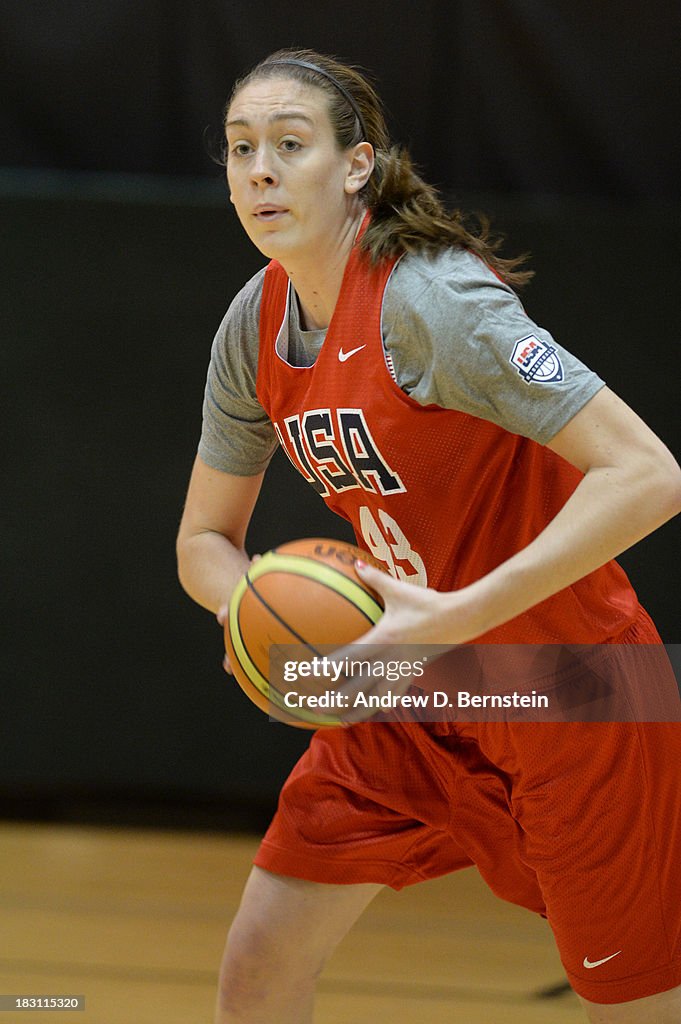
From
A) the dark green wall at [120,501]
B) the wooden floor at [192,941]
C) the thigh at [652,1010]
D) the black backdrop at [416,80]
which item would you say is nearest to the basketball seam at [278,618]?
the thigh at [652,1010]

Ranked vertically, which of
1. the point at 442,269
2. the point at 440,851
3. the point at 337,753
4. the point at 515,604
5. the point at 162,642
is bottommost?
the point at 162,642

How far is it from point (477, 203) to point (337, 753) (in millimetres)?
2331

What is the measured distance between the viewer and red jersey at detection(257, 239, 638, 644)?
1.95 metres

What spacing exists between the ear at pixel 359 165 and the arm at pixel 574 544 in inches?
25.8

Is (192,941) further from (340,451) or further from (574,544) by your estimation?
(574,544)

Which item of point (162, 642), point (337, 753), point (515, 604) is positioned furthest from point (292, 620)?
point (162, 642)

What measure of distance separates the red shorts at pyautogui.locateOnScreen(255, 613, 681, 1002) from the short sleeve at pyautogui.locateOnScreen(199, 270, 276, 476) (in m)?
0.53

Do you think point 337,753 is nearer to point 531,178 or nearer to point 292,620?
point 292,620

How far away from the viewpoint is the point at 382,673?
69.3 inches

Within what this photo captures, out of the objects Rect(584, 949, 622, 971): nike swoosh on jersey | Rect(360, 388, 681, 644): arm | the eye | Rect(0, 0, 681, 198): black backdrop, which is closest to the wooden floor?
Rect(584, 949, 622, 971): nike swoosh on jersey

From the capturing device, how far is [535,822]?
6.78 ft

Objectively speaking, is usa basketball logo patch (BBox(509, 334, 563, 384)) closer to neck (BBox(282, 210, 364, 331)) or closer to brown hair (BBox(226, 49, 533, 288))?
brown hair (BBox(226, 49, 533, 288))

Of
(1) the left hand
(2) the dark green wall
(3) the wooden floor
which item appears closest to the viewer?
(1) the left hand

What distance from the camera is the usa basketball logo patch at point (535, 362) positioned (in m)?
1.76
